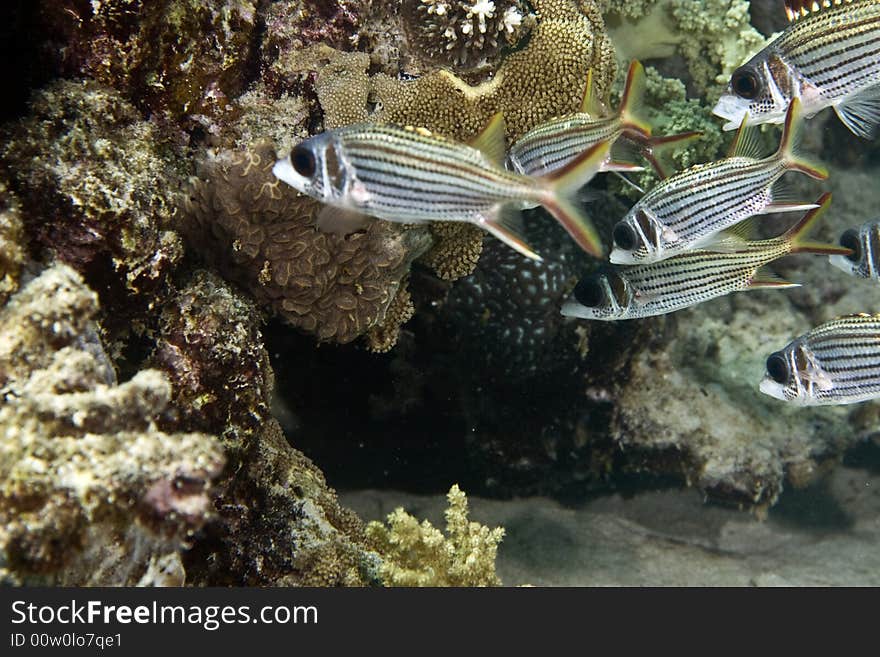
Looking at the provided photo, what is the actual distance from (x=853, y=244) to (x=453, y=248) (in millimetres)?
2725

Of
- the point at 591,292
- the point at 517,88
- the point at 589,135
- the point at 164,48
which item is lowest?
the point at 591,292

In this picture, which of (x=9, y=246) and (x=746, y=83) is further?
(x=746, y=83)

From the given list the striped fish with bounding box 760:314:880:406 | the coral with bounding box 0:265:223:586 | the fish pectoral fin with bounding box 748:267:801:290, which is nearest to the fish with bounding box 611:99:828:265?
the fish pectoral fin with bounding box 748:267:801:290

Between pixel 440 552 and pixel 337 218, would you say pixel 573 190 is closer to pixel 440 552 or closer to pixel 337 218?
pixel 337 218

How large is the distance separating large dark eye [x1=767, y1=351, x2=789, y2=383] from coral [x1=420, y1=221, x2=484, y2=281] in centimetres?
214

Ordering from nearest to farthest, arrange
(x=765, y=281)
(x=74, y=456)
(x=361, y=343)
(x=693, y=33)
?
(x=74, y=456) < (x=765, y=281) < (x=361, y=343) < (x=693, y=33)

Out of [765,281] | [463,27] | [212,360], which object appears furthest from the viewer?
[463,27]

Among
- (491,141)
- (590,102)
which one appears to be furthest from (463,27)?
(491,141)

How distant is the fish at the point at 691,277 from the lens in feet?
12.8

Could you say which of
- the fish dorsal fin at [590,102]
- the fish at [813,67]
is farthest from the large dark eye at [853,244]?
the fish dorsal fin at [590,102]

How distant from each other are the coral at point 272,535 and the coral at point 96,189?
3.72 ft

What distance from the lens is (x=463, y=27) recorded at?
4.05 meters

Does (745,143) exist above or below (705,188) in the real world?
above

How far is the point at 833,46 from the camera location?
3426mm
